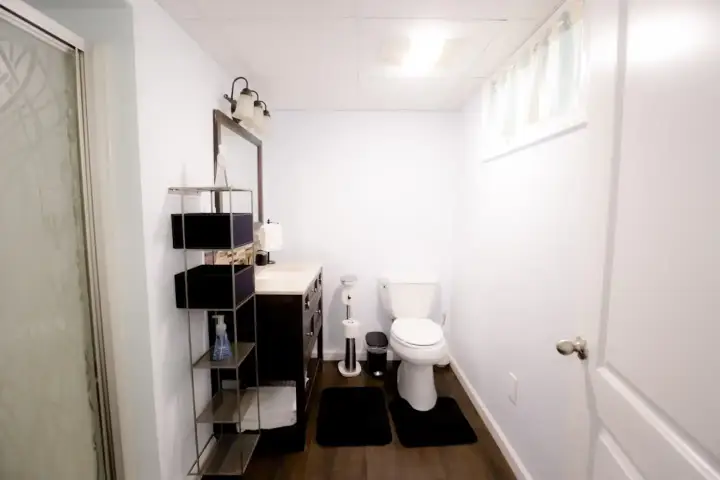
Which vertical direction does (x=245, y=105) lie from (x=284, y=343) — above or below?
above

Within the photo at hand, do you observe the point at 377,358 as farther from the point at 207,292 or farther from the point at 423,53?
the point at 423,53

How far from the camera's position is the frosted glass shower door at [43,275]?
103 cm

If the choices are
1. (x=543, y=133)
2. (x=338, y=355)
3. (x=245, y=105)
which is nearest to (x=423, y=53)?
(x=543, y=133)

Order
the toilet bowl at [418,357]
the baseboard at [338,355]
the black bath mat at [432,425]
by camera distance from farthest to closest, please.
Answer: the baseboard at [338,355] < the toilet bowl at [418,357] < the black bath mat at [432,425]

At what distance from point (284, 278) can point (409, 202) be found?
1.26 metres

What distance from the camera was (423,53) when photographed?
183cm

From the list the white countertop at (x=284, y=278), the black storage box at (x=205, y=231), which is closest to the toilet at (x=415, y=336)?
the white countertop at (x=284, y=278)

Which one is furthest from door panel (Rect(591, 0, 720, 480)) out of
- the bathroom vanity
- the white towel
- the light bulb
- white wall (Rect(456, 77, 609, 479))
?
the light bulb

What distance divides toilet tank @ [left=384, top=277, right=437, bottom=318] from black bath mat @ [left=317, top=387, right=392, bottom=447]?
607 mm

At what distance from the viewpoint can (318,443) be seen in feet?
6.55

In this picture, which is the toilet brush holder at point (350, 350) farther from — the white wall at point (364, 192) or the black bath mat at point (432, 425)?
the black bath mat at point (432, 425)

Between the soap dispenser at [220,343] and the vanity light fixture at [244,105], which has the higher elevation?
the vanity light fixture at [244,105]

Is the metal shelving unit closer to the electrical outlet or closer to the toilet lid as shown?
the toilet lid

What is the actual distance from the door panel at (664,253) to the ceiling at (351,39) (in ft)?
2.64
